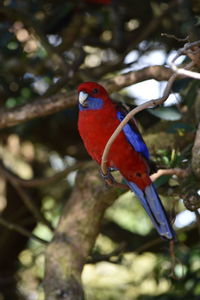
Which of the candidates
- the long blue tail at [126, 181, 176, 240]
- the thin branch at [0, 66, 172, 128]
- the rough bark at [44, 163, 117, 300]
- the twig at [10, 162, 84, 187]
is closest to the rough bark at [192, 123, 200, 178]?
the long blue tail at [126, 181, 176, 240]

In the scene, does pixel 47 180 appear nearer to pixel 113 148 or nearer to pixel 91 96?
pixel 91 96

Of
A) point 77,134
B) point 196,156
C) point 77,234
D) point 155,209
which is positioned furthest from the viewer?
point 77,134

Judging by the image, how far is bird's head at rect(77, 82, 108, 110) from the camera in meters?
3.22

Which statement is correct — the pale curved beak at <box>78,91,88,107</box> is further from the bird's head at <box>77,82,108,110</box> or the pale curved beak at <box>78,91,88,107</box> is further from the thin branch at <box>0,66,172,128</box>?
the thin branch at <box>0,66,172,128</box>

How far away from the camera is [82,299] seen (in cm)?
331

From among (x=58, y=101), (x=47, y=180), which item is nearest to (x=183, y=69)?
(x=58, y=101)

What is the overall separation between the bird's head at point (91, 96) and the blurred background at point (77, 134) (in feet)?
1.12

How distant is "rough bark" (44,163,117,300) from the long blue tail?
48 centimetres

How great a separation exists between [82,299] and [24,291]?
1932 millimetres

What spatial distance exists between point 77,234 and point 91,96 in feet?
2.67

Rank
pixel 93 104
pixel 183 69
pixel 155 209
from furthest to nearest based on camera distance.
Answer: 1. pixel 93 104
2. pixel 155 209
3. pixel 183 69

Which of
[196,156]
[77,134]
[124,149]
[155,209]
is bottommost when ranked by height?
[77,134]

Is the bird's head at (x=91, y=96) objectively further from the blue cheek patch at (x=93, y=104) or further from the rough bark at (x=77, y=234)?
the rough bark at (x=77, y=234)

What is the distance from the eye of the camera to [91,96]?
128 inches
